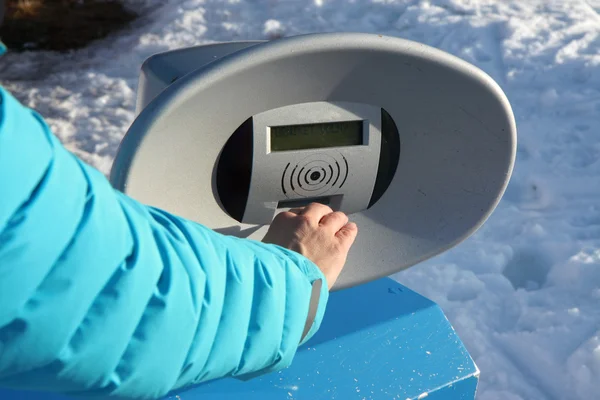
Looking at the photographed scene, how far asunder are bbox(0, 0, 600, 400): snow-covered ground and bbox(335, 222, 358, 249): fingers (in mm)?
1145

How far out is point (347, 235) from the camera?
1.29 m

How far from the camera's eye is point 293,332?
98 centimetres

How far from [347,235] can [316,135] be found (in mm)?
183

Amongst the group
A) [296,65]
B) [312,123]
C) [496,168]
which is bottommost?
[496,168]

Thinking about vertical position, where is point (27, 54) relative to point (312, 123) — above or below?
below

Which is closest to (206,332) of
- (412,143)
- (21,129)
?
(21,129)

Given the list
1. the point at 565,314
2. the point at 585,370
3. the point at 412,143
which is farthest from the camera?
the point at 565,314

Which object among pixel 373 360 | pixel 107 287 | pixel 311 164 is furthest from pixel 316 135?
pixel 107 287

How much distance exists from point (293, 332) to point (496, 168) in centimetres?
63

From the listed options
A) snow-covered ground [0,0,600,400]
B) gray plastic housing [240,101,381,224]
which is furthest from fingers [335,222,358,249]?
snow-covered ground [0,0,600,400]

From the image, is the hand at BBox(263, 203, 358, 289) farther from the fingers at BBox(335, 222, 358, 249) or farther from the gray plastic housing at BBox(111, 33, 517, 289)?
the gray plastic housing at BBox(111, 33, 517, 289)

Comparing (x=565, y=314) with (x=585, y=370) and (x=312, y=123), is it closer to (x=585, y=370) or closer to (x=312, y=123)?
(x=585, y=370)

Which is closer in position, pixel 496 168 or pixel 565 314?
pixel 496 168

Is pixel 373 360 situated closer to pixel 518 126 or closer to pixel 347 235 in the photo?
pixel 347 235
